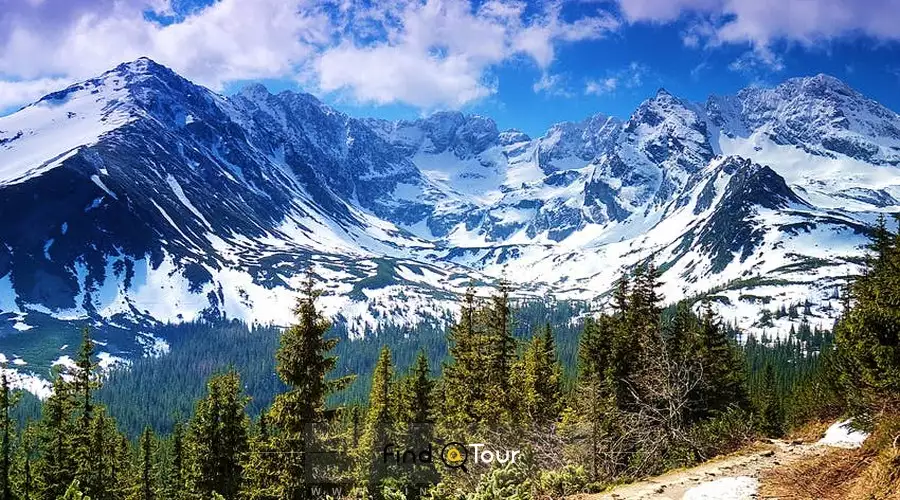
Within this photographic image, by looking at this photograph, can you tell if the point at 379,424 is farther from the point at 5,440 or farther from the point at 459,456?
the point at 5,440

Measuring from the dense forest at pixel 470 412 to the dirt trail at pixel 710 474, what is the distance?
1.39 m

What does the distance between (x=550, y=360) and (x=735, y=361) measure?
15.8 metres

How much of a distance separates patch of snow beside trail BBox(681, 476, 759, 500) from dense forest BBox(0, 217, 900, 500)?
285 centimetres

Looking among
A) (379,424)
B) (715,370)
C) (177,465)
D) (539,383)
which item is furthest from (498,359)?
(177,465)

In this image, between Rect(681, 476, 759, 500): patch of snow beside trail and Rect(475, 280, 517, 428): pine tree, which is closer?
Rect(681, 476, 759, 500): patch of snow beside trail

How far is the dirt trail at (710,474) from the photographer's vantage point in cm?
1316

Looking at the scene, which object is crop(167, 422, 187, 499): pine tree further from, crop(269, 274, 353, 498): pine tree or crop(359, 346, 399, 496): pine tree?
crop(269, 274, 353, 498): pine tree

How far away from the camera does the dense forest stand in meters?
22.9

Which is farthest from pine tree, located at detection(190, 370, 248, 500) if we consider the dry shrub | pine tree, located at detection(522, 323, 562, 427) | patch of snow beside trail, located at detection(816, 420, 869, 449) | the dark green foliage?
the dark green foliage

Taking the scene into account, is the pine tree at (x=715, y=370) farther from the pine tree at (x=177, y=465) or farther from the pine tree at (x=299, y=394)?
the pine tree at (x=177, y=465)

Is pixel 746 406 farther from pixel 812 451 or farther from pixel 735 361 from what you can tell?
pixel 812 451

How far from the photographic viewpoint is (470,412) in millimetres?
34688

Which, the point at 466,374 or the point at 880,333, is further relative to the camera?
the point at 466,374

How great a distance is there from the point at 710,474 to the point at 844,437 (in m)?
8.85
